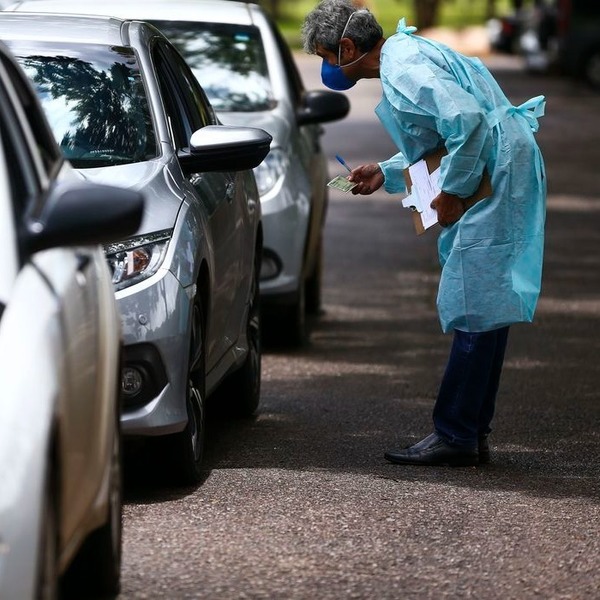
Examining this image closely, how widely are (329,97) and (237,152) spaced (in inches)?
146

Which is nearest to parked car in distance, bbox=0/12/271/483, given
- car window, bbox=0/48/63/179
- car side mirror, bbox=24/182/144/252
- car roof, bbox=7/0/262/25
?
car window, bbox=0/48/63/179

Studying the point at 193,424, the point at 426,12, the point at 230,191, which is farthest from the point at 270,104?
the point at 426,12

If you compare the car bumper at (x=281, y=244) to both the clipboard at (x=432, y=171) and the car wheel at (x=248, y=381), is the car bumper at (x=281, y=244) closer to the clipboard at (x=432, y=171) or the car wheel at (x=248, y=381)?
the car wheel at (x=248, y=381)

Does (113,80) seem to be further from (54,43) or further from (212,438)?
(212,438)

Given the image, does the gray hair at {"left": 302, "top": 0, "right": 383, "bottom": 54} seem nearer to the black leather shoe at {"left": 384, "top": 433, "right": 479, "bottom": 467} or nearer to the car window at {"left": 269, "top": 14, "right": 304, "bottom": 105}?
the black leather shoe at {"left": 384, "top": 433, "right": 479, "bottom": 467}

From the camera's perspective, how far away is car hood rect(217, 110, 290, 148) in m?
10.1

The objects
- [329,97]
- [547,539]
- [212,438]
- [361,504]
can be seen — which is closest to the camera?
[547,539]

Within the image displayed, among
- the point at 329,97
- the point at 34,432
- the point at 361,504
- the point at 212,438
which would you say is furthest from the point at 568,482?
the point at 329,97

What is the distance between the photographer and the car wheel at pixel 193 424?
254 inches

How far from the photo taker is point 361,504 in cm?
643

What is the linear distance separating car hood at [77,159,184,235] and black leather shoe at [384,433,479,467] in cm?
140

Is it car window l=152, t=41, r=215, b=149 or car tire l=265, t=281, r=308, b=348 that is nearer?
car window l=152, t=41, r=215, b=149

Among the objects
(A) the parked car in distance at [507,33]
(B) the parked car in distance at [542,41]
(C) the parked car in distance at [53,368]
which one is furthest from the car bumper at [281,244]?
(A) the parked car in distance at [507,33]

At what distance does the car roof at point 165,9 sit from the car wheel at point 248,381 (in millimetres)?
2425
